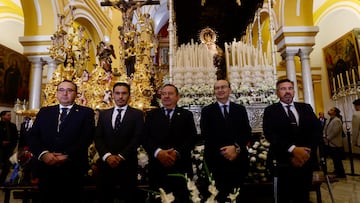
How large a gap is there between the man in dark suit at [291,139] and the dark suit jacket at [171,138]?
31.1 inches

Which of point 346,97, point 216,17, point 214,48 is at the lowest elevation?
point 346,97

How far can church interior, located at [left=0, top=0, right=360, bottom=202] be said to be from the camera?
4.89m

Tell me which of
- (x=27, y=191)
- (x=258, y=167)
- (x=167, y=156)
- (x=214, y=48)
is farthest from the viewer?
(x=214, y=48)

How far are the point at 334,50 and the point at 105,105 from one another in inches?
404

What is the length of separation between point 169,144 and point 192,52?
2.74m

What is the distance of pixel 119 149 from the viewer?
2715mm

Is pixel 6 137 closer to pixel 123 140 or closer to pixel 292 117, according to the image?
pixel 123 140

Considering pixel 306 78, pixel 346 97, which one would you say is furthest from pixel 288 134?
pixel 346 97

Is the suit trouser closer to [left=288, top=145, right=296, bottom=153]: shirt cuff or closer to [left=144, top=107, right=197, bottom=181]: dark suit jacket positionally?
[left=288, top=145, right=296, bottom=153]: shirt cuff

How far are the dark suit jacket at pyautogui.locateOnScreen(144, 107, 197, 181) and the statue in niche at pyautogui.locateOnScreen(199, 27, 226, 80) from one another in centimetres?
472

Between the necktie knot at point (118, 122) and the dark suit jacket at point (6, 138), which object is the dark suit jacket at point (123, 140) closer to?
the necktie knot at point (118, 122)

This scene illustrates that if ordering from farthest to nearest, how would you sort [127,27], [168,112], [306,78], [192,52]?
1. [306,78]
2. [127,27]
3. [192,52]
4. [168,112]

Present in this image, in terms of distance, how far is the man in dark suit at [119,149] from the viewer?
8.75ft

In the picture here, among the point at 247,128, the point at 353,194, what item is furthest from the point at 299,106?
the point at 353,194
